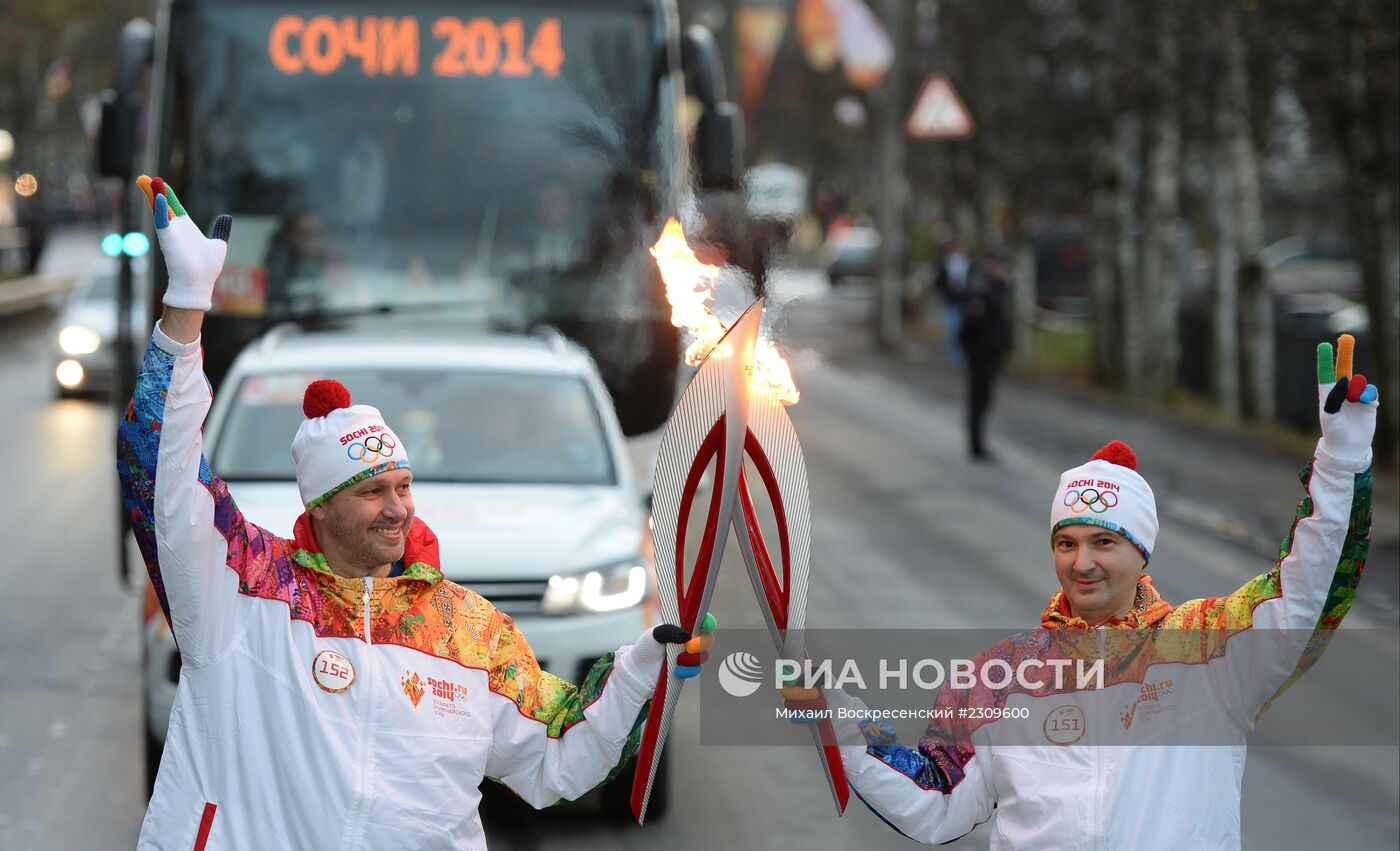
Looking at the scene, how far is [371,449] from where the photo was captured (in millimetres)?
3385

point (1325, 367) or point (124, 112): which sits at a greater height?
point (124, 112)

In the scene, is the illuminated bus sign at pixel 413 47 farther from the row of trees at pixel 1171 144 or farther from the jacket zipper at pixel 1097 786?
the jacket zipper at pixel 1097 786

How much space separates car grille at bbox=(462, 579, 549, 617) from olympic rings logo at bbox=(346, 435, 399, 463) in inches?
116

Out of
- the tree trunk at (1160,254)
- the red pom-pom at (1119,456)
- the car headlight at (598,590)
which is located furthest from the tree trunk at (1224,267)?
the red pom-pom at (1119,456)

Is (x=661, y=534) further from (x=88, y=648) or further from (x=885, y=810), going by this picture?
(x=88, y=648)

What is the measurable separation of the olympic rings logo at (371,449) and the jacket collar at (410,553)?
13 cm

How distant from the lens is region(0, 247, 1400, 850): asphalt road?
21.0 feet

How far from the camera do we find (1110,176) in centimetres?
2344

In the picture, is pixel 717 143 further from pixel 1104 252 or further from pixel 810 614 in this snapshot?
pixel 1104 252

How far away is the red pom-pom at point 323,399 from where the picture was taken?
11.3 feet

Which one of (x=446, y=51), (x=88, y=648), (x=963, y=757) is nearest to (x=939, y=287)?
(x=446, y=51)

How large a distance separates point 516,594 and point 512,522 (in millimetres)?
388

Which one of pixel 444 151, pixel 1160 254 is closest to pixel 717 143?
pixel 444 151

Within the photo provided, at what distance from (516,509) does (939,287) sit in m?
20.1
